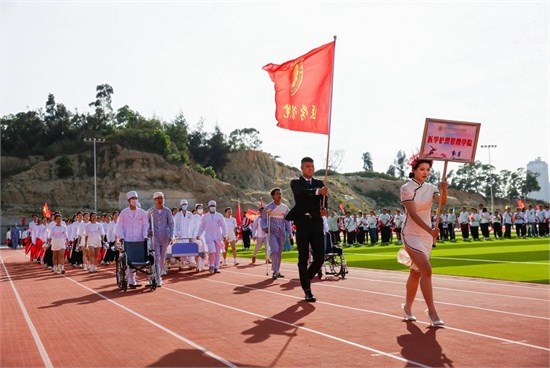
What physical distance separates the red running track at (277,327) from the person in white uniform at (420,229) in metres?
0.47

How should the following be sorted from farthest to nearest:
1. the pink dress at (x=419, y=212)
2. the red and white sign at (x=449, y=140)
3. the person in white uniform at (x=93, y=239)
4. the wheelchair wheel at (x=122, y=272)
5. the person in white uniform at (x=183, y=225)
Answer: the person in white uniform at (x=183, y=225) < the person in white uniform at (x=93, y=239) < the wheelchair wheel at (x=122, y=272) < the red and white sign at (x=449, y=140) < the pink dress at (x=419, y=212)

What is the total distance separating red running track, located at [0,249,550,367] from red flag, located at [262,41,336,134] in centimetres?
327

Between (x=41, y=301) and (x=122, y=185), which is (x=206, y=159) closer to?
(x=122, y=185)

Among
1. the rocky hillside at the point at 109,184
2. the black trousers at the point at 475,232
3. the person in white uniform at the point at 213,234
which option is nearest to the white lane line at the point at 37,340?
the person in white uniform at the point at 213,234

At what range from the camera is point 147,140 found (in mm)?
99188

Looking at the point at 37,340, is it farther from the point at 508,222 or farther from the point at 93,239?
the point at 508,222

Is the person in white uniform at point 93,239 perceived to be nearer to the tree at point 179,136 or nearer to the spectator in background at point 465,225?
the spectator in background at point 465,225

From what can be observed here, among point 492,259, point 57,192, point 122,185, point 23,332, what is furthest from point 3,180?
point 23,332

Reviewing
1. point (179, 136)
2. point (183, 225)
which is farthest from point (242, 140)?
point (183, 225)

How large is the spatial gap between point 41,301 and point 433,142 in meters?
8.29

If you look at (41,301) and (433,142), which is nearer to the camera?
(433,142)

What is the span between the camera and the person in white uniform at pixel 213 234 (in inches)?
779

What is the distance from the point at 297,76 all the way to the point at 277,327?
19.5ft

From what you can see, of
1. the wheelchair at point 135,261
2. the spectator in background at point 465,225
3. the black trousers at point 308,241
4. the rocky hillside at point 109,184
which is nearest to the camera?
the black trousers at point 308,241
